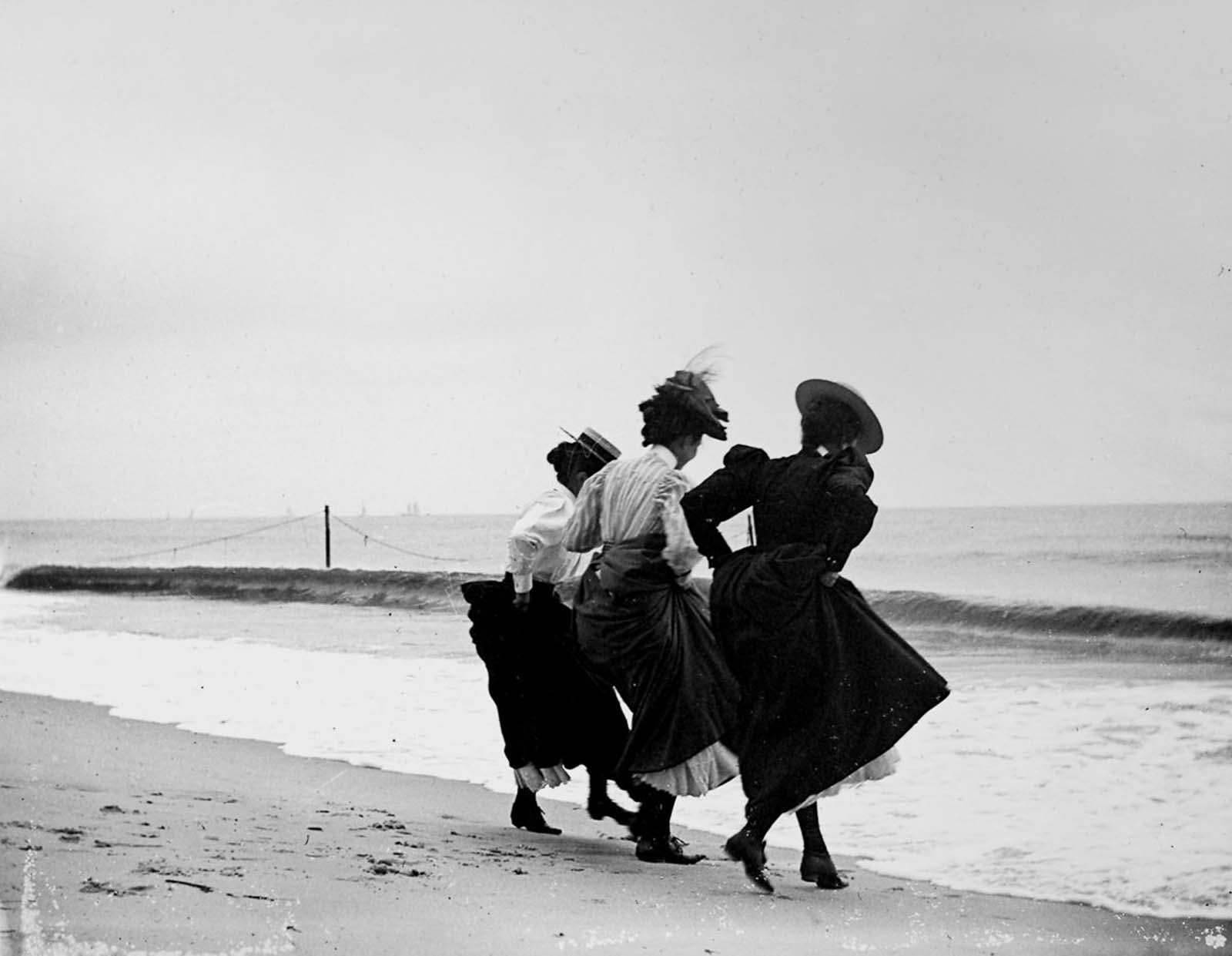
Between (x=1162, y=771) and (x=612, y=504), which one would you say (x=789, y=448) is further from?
(x=1162, y=771)

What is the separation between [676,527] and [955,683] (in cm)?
190

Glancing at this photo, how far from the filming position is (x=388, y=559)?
6660 millimetres

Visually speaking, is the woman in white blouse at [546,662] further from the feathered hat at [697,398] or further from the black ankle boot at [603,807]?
the feathered hat at [697,398]

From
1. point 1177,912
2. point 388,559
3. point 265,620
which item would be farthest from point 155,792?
point 265,620

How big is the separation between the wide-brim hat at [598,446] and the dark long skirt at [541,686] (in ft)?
1.34

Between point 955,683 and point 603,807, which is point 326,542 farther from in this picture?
point 955,683

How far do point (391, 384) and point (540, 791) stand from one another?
52.2 inches

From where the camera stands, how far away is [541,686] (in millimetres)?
3773

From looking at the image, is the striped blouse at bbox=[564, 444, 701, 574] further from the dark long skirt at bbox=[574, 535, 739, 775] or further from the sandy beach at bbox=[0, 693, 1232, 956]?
the sandy beach at bbox=[0, 693, 1232, 956]

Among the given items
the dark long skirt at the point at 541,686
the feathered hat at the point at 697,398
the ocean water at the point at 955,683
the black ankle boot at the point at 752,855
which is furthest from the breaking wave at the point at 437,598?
the black ankle boot at the point at 752,855

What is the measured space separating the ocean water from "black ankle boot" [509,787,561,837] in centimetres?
38

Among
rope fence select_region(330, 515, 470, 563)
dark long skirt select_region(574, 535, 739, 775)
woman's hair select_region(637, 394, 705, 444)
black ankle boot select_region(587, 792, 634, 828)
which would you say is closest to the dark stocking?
black ankle boot select_region(587, 792, 634, 828)

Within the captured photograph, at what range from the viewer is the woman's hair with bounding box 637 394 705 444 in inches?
135

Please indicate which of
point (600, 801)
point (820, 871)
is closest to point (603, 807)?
point (600, 801)
